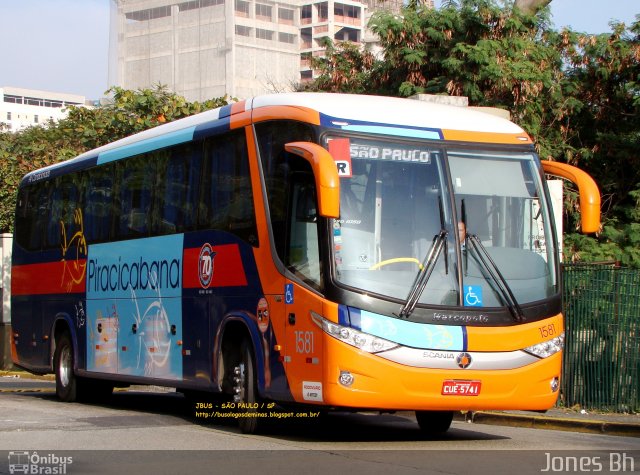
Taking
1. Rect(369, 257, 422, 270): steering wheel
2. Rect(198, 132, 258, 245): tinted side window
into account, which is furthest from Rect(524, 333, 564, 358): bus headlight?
Rect(198, 132, 258, 245): tinted side window

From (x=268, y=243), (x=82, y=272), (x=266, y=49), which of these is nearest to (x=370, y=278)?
(x=268, y=243)

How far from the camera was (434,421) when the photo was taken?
13375mm

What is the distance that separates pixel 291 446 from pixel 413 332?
166 cm

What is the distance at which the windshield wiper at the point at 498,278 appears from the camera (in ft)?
37.4

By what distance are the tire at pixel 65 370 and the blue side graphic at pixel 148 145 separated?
318cm

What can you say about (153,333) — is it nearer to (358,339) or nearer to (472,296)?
(358,339)

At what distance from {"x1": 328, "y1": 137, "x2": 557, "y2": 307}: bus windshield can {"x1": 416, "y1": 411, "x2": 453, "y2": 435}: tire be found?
2.36m

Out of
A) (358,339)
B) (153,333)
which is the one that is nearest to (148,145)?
(153,333)

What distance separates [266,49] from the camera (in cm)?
13012

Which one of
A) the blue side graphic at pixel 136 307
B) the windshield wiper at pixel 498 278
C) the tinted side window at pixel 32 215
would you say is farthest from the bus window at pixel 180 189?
the tinted side window at pixel 32 215

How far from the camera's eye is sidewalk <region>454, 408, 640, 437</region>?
13201 millimetres

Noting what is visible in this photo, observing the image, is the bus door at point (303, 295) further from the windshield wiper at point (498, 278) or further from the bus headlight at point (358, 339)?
the windshield wiper at point (498, 278)

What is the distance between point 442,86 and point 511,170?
14.5 m

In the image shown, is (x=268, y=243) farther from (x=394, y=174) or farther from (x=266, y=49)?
(x=266, y=49)
